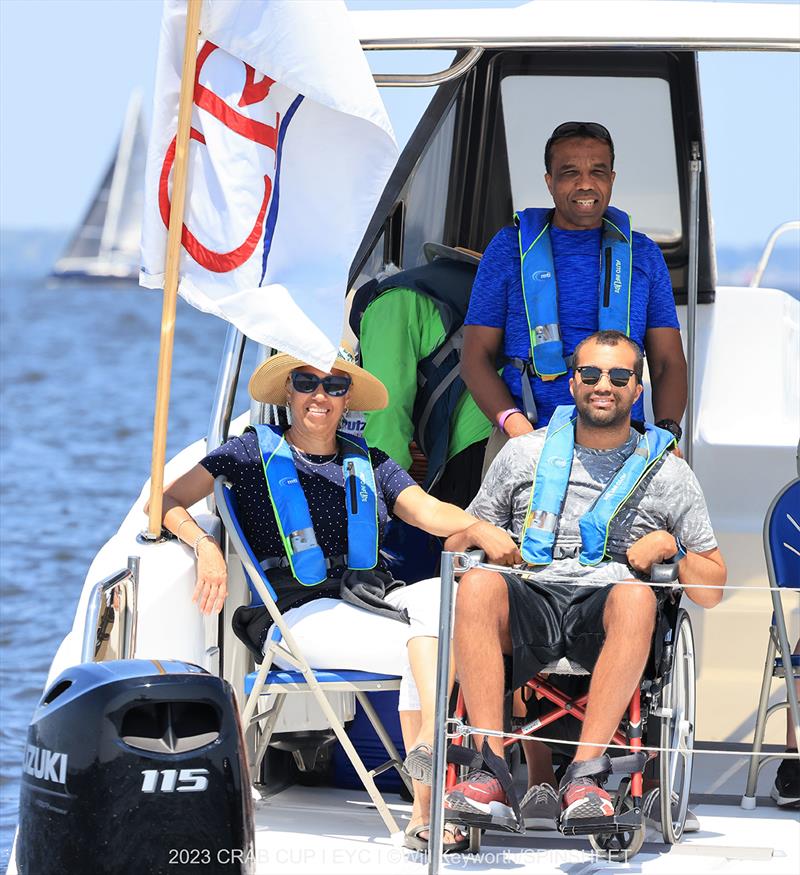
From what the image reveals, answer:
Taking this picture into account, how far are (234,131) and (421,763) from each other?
1.63 meters

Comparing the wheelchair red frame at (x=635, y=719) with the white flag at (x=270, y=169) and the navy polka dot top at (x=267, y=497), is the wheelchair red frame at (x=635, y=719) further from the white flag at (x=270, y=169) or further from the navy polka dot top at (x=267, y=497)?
the white flag at (x=270, y=169)

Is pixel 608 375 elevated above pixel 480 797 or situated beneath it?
elevated above

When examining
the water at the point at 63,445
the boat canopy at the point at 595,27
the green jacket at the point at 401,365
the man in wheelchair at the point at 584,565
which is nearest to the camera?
the man in wheelchair at the point at 584,565

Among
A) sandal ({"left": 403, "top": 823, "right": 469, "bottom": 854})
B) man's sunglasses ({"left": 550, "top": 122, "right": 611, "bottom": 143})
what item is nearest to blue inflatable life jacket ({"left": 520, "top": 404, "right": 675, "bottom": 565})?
sandal ({"left": 403, "top": 823, "right": 469, "bottom": 854})

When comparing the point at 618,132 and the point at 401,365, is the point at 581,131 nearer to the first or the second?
the point at 401,365

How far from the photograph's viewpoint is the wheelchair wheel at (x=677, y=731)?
13.2 ft

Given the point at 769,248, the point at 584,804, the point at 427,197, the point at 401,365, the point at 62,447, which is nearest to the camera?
the point at 584,804

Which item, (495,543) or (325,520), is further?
(325,520)

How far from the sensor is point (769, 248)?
23.3ft

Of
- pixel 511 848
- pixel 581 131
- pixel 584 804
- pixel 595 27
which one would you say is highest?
pixel 595 27

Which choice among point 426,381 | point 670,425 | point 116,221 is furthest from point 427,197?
point 116,221

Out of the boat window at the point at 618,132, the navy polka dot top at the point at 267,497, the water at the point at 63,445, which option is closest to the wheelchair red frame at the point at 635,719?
the navy polka dot top at the point at 267,497

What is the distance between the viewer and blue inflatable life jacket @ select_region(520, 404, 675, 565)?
13.6 ft

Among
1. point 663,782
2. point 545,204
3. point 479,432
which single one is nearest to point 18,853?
point 663,782
